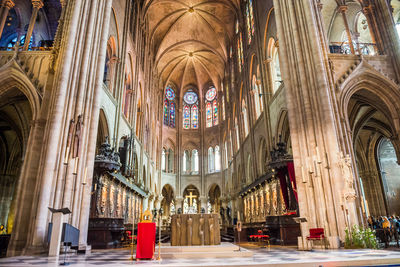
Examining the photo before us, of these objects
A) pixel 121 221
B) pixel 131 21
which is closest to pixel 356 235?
pixel 121 221

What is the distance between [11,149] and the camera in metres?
18.7

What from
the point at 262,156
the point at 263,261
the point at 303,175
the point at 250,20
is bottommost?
the point at 263,261

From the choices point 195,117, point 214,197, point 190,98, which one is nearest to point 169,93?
A: point 190,98

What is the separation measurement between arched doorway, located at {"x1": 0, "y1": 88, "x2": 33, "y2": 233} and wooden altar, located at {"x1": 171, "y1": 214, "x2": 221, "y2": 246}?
10860 millimetres

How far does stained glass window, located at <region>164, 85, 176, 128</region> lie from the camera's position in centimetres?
3706

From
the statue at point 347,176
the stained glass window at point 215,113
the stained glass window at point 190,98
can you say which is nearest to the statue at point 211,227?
the statue at point 347,176

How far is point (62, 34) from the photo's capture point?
11828 mm

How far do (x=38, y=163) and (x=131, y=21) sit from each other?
48.8ft

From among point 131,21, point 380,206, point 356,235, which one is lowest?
point 356,235

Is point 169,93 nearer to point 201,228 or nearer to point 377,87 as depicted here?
point 377,87

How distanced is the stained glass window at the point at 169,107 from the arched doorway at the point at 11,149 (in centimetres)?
1987

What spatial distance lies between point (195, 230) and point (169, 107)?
96.9ft

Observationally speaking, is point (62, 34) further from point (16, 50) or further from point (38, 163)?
point (38, 163)

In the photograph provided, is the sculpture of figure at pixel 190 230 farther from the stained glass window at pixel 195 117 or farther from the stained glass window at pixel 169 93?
the stained glass window at pixel 169 93
